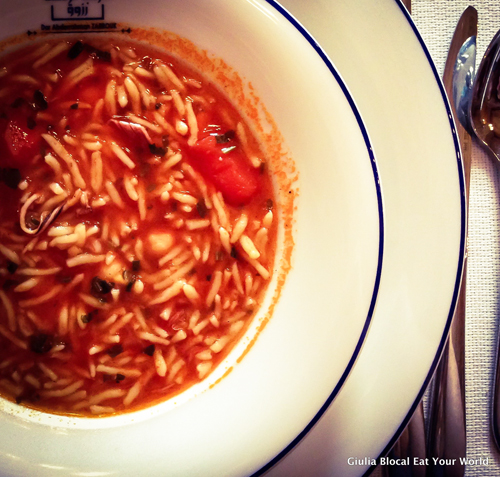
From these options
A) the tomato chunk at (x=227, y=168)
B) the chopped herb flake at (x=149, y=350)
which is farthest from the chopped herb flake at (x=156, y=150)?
the chopped herb flake at (x=149, y=350)

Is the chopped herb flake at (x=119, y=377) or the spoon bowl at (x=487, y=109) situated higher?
the spoon bowl at (x=487, y=109)

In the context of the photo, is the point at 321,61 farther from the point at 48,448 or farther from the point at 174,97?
the point at 48,448

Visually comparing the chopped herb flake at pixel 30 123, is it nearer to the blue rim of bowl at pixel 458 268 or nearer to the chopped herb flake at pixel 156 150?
the chopped herb flake at pixel 156 150

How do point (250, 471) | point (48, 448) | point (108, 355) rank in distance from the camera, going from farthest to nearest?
1. point (108, 355)
2. point (48, 448)
3. point (250, 471)

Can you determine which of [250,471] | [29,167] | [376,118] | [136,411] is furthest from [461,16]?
[136,411]

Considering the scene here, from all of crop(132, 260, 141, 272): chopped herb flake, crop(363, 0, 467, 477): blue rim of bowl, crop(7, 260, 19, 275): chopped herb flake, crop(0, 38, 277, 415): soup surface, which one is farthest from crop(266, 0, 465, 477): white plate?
crop(7, 260, 19, 275): chopped herb flake

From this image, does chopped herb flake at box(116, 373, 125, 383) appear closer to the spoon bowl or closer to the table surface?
the table surface
